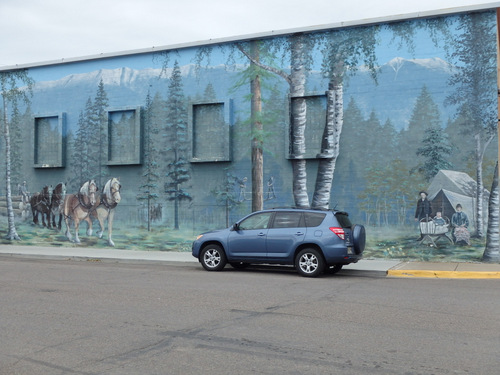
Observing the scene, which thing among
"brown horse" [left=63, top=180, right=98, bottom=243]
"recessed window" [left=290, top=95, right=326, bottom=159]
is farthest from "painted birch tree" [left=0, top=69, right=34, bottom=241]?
"recessed window" [left=290, top=95, right=326, bottom=159]

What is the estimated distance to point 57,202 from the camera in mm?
24922

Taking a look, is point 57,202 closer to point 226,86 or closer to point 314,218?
point 226,86

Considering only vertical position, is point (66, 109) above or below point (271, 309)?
above

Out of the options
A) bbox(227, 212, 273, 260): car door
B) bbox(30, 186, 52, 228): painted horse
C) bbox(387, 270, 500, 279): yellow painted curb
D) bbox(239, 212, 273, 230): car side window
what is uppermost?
bbox(30, 186, 52, 228): painted horse

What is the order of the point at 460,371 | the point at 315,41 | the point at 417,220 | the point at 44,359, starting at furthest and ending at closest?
the point at 315,41 < the point at 417,220 < the point at 44,359 < the point at 460,371

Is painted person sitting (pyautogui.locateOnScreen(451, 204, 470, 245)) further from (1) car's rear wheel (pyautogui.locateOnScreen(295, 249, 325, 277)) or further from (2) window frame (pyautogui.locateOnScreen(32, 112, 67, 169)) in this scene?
(2) window frame (pyautogui.locateOnScreen(32, 112, 67, 169))

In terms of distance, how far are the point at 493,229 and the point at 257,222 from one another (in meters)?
7.44

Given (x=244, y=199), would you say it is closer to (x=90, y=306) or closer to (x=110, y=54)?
(x=110, y=54)

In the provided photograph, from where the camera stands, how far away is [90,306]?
949 cm

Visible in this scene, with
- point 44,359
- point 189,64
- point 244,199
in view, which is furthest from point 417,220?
point 44,359

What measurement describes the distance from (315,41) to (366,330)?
14.2 meters

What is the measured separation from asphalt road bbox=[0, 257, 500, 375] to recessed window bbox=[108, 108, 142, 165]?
413 inches

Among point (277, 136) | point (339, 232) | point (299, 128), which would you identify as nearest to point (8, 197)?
point (277, 136)

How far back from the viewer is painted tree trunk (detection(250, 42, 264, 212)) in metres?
20.8
